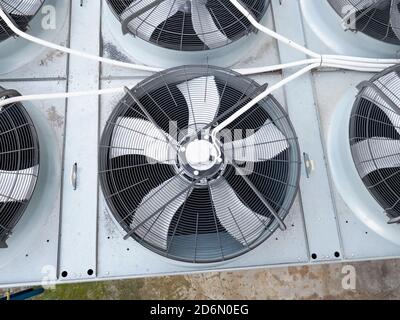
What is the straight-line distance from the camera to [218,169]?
6.66ft

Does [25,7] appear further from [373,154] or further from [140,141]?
[373,154]

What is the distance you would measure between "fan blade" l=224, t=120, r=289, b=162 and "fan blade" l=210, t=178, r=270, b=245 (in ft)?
0.52

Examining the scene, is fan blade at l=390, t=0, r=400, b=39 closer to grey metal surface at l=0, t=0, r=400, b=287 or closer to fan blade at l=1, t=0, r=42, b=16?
grey metal surface at l=0, t=0, r=400, b=287

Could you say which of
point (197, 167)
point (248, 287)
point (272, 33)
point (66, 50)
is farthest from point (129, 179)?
point (248, 287)

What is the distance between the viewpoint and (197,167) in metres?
2.00

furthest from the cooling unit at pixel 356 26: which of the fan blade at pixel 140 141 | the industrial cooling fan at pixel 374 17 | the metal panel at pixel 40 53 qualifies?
the metal panel at pixel 40 53

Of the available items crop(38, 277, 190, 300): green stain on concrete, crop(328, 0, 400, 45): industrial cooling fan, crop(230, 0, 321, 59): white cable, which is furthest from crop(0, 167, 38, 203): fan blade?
crop(328, 0, 400, 45): industrial cooling fan

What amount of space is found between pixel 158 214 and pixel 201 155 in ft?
1.11

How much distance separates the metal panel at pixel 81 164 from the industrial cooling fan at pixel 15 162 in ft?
0.60

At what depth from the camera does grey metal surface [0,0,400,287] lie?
2.08 metres

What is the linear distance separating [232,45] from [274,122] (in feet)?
1.56

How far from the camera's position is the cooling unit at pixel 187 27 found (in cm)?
222
